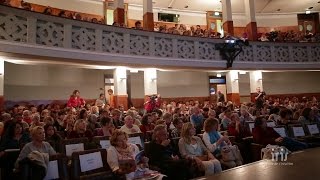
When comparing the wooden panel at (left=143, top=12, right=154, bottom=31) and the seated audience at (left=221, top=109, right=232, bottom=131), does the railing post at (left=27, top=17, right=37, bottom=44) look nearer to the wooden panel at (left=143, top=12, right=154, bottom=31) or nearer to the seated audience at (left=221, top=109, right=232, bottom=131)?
the wooden panel at (left=143, top=12, right=154, bottom=31)

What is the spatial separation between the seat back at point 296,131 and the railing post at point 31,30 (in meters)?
6.23

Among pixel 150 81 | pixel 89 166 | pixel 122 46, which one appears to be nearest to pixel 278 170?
pixel 89 166

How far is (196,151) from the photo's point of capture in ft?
13.9

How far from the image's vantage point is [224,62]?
11836 mm

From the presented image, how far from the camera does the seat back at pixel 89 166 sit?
3.31 metres

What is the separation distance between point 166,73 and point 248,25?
4237 millimetres

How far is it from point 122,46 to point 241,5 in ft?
27.2

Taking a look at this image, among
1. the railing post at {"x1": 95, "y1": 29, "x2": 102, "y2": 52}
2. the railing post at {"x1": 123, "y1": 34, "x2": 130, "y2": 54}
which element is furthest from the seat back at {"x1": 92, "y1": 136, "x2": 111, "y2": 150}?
the railing post at {"x1": 123, "y1": 34, "x2": 130, "y2": 54}

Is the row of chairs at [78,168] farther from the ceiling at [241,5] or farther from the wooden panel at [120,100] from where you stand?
the ceiling at [241,5]

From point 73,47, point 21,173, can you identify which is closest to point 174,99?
point 73,47

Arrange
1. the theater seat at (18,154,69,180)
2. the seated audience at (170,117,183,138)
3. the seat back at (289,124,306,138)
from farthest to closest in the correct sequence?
1. the seat back at (289,124,306,138)
2. the seated audience at (170,117,183,138)
3. the theater seat at (18,154,69,180)

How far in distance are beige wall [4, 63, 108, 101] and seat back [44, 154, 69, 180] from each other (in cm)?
695

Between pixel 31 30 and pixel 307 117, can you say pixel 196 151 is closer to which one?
pixel 307 117

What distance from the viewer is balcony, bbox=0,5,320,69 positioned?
24.1 ft
